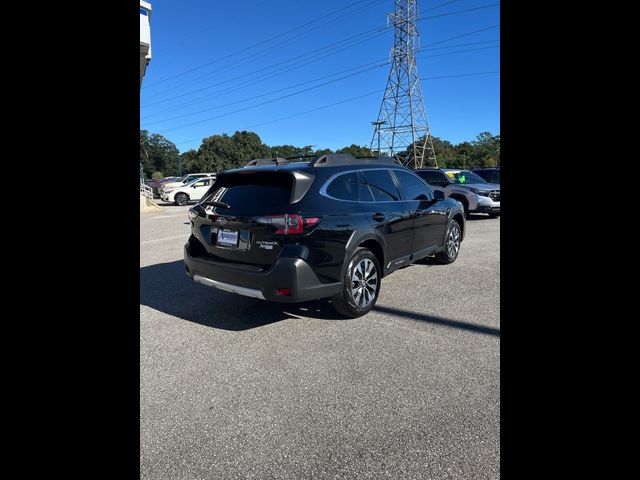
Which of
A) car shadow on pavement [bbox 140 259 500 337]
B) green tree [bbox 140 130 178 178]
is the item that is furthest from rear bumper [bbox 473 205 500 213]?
green tree [bbox 140 130 178 178]

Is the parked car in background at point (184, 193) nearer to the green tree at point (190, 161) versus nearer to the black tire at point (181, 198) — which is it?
the black tire at point (181, 198)

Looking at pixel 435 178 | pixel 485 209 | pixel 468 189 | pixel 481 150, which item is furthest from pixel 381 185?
pixel 481 150

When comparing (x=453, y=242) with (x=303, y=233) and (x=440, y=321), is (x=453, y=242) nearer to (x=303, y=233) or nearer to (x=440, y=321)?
(x=440, y=321)

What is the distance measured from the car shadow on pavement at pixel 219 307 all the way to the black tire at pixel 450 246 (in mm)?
2602

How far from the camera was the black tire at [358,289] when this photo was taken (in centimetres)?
403

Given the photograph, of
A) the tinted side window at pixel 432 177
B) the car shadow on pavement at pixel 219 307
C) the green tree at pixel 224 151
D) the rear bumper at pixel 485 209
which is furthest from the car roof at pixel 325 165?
the green tree at pixel 224 151

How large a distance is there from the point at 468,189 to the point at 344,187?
391 inches

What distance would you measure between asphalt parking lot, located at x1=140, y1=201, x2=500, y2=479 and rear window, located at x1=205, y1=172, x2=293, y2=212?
1262mm

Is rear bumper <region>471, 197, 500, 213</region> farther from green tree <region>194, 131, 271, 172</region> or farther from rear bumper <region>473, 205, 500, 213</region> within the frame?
green tree <region>194, 131, 271, 172</region>

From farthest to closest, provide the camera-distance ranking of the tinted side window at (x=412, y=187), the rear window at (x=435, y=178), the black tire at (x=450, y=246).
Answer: the rear window at (x=435, y=178)
the black tire at (x=450, y=246)
the tinted side window at (x=412, y=187)

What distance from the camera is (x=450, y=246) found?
6.62m

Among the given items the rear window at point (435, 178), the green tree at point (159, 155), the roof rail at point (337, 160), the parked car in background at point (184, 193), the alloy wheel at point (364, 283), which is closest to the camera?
the alloy wheel at point (364, 283)
